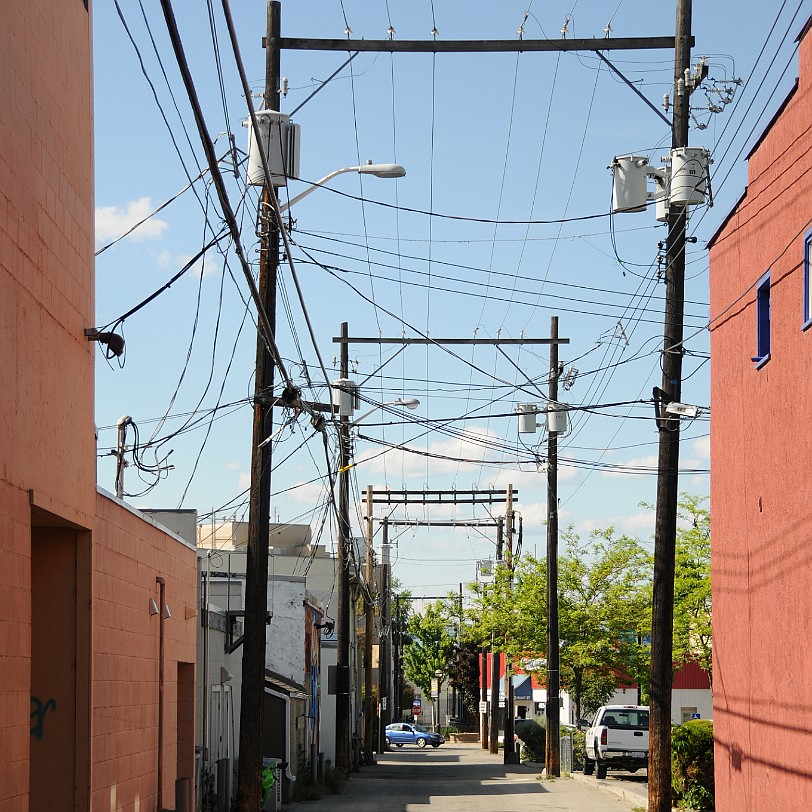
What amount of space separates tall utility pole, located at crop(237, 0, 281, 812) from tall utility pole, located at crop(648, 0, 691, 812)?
528cm

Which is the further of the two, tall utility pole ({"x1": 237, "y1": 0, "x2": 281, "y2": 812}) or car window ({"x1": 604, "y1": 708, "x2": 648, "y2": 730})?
car window ({"x1": 604, "y1": 708, "x2": 648, "y2": 730})

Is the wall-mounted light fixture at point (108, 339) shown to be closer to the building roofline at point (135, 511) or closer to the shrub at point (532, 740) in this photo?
the building roofline at point (135, 511)

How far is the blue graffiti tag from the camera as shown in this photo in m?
12.0

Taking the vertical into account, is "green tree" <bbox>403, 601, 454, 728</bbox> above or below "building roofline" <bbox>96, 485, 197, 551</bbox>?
below

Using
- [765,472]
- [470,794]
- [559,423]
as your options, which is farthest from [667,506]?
[470,794]

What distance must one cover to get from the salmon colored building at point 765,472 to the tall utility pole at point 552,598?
595 inches

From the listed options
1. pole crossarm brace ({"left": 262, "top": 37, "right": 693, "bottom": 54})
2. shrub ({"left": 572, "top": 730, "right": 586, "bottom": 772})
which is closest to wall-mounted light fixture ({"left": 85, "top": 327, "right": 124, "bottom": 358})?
pole crossarm brace ({"left": 262, "top": 37, "right": 693, "bottom": 54})

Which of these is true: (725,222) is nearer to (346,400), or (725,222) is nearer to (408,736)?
(346,400)

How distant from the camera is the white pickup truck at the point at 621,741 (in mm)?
33500

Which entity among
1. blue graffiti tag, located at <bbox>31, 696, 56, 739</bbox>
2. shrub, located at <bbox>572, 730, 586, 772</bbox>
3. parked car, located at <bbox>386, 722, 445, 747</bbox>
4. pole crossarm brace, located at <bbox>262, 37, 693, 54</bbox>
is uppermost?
pole crossarm brace, located at <bbox>262, 37, 693, 54</bbox>

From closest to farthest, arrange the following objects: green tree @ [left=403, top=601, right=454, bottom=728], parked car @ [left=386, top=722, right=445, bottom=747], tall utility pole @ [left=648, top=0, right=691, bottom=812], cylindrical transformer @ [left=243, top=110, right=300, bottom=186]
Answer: cylindrical transformer @ [left=243, top=110, right=300, bottom=186] < tall utility pole @ [left=648, top=0, right=691, bottom=812] < parked car @ [left=386, top=722, right=445, bottom=747] < green tree @ [left=403, top=601, right=454, bottom=728]

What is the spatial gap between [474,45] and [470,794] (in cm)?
1848

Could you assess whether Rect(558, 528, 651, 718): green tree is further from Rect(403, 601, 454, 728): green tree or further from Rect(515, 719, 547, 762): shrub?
Rect(403, 601, 454, 728): green tree

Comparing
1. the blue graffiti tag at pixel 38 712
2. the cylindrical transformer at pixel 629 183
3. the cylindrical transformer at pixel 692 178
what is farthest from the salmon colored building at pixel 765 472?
the blue graffiti tag at pixel 38 712
